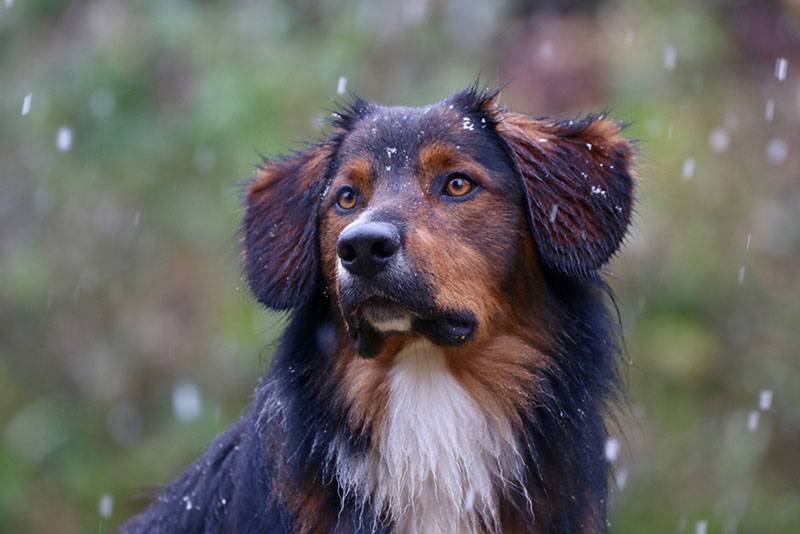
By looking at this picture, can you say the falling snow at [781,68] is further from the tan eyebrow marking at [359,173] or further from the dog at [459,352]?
the tan eyebrow marking at [359,173]

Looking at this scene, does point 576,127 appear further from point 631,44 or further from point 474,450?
point 631,44

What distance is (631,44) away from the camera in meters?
8.48

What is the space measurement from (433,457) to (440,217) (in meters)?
0.83

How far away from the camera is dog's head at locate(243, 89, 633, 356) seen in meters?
3.90

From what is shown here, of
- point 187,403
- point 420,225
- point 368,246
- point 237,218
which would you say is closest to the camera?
point 368,246

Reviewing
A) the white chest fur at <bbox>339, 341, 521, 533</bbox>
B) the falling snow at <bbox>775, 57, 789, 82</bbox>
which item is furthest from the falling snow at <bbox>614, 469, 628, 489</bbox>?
the white chest fur at <bbox>339, 341, 521, 533</bbox>

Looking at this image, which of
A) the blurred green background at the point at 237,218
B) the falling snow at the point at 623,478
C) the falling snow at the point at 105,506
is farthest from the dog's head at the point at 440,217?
the falling snow at the point at 105,506

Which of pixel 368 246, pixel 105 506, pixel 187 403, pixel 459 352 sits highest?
pixel 368 246

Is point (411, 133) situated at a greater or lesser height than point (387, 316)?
greater

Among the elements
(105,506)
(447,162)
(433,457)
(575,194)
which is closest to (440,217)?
(447,162)

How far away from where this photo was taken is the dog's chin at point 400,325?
3.94m

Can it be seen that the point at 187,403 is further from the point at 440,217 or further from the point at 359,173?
the point at 440,217

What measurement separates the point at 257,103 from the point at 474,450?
15.5 feet

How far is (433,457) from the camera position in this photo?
4.21m
